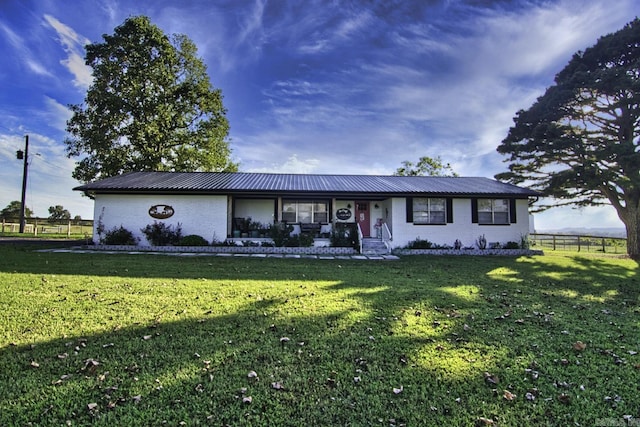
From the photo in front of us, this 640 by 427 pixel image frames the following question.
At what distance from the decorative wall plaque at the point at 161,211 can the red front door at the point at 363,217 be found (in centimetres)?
943

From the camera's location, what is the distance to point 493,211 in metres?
16.0

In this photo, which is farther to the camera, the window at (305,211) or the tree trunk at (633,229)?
the window at (305,211)

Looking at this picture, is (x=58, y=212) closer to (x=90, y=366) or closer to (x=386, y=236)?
(x=386, y=236)

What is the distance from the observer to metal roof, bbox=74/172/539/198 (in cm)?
1476

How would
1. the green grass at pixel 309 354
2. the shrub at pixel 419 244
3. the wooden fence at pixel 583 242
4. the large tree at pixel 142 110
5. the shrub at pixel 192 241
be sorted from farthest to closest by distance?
the large tree at pixel 142 110 < the wooden fence at pixel 583 242 < the shrub at pixel 419 244 < the shrub at pixel 192 241 < the green grass at pixel 309 354

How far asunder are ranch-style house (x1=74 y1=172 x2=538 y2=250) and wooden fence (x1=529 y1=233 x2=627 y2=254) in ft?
18.4

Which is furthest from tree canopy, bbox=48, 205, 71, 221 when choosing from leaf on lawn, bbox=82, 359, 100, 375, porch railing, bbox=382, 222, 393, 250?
leaf on lawn, bbox=82, 359, 100, 375

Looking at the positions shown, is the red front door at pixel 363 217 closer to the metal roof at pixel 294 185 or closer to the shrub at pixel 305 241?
the metal roof at pixel 294 185

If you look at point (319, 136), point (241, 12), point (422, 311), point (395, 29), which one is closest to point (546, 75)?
point (395, 29)

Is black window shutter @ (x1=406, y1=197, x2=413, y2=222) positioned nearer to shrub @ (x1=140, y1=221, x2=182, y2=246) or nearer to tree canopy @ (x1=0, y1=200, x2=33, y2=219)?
shrub @ (x1=140, y1=221, x2=182, y2=246)

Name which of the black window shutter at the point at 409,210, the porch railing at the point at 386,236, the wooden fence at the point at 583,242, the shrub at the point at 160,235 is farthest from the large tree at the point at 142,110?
the wooden fence at the point at 583,242

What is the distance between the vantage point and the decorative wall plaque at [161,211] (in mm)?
15062

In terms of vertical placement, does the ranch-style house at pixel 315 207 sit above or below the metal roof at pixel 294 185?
below

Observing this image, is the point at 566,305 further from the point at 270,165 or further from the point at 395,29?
the point at 270,165
